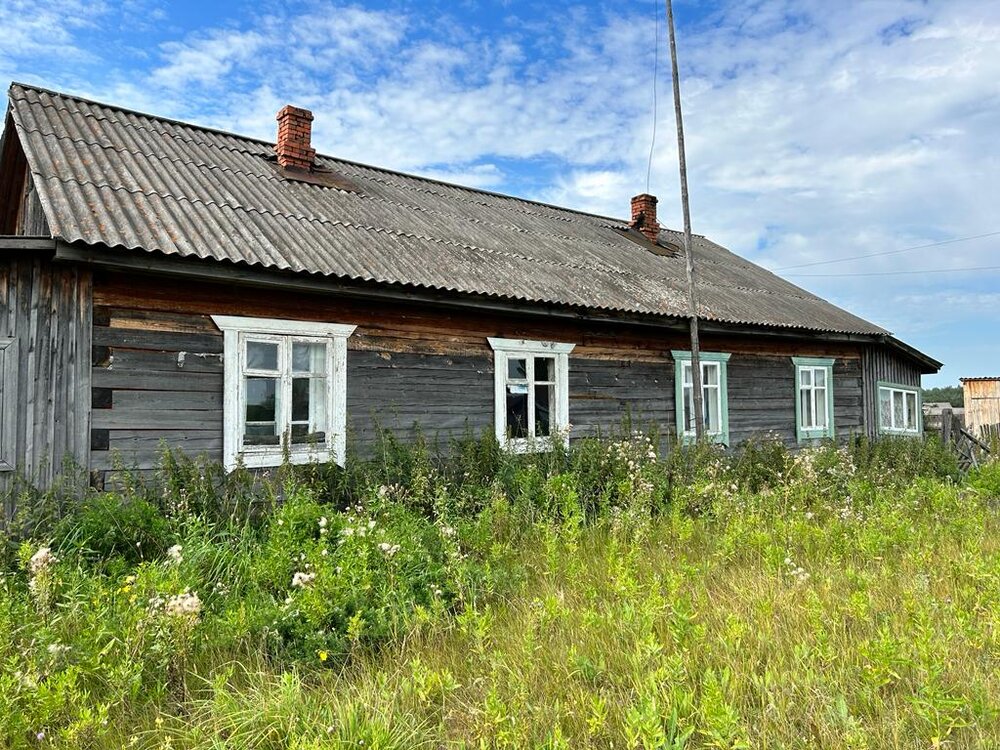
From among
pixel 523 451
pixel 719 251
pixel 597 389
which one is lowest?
pixel 523 451

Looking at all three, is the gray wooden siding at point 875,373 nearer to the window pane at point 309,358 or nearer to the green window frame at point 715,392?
the green window frame at point 715,392

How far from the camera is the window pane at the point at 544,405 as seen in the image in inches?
369

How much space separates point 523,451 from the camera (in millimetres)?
8719

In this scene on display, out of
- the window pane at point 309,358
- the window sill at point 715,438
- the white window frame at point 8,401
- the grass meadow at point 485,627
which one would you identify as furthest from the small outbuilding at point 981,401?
the white window frame at point 8,401

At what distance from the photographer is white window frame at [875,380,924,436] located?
1498cm

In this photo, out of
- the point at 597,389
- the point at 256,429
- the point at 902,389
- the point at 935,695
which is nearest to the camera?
the point at 935,695

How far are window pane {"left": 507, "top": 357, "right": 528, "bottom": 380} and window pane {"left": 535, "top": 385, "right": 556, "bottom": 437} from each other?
31cm

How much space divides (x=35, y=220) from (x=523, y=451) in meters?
Result: 6.56

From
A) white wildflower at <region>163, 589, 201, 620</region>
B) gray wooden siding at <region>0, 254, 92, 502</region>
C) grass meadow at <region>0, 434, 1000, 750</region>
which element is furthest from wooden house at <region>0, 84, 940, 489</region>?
white wildflower at <region>163, 589, 201, 620</region>

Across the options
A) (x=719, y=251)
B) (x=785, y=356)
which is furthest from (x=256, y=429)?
(x=719, y=251)

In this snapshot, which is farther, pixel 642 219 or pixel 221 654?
pixel 642 219

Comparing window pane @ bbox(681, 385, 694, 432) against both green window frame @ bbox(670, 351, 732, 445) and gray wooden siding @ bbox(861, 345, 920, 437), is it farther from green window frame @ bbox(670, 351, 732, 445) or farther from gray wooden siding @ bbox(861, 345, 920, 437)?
gray wooden siding @ bbox(861, 345, 920, 437)

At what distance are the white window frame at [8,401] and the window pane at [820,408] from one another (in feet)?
42.6

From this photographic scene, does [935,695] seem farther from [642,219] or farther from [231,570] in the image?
[642,219]
